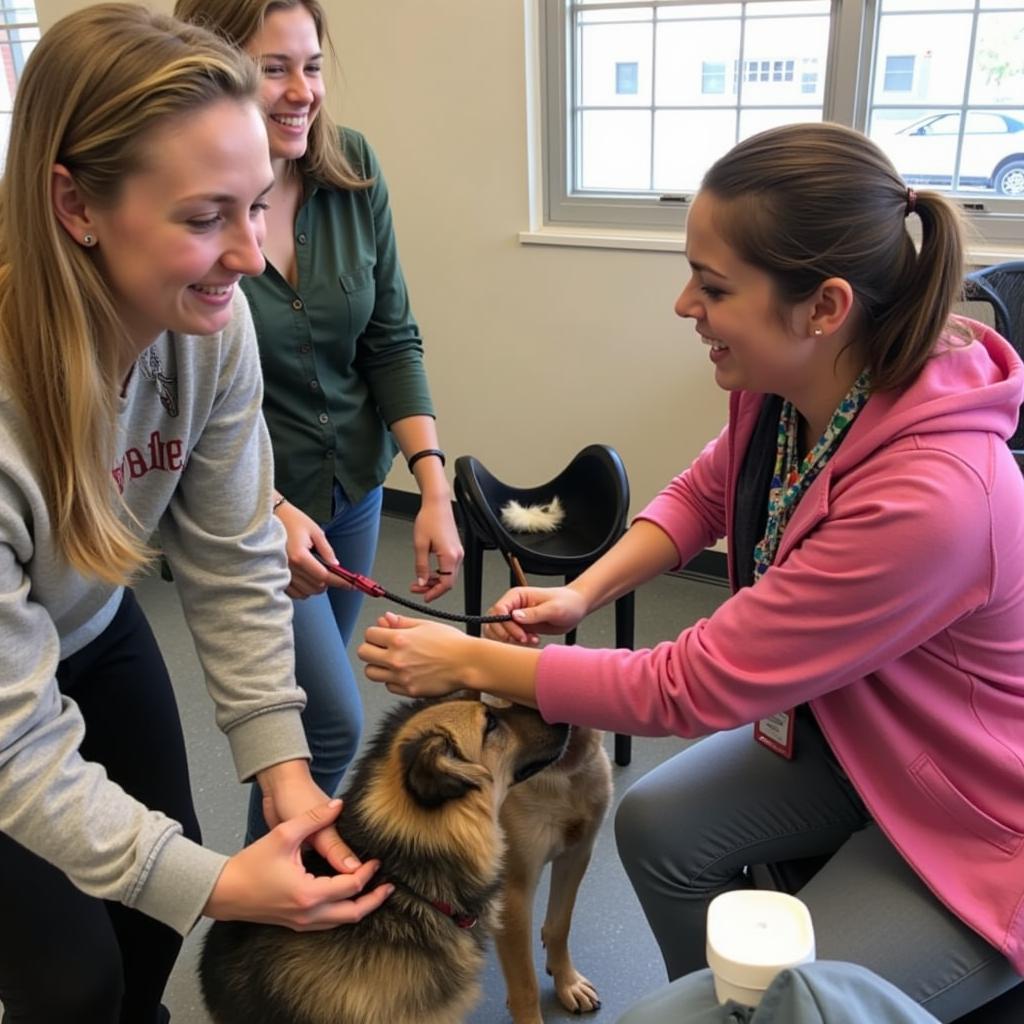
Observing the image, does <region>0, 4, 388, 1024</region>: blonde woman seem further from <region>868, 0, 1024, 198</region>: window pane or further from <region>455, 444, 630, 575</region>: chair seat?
<region>868, 0, 1024, 198</region>: window pane

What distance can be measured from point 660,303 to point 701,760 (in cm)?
198

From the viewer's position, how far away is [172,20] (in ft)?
3.62

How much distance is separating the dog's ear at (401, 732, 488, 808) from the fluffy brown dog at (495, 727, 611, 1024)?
0.30 meters

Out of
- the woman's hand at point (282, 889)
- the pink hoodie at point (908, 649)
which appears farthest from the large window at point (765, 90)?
the woman's hand at point (282, 889)

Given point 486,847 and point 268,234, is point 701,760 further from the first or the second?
point 268,234

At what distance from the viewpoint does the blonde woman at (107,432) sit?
982 mm

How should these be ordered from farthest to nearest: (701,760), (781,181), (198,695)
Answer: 1. (198,695)
2. (701,760)
3. (781,181)

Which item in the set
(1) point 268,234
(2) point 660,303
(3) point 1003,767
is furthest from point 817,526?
(2) point 660,303

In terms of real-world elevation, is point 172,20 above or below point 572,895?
above


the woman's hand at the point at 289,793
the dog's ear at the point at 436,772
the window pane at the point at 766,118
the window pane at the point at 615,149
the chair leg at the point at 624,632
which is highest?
the window pane at the point at 766,118

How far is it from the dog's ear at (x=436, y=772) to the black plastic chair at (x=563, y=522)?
75cm

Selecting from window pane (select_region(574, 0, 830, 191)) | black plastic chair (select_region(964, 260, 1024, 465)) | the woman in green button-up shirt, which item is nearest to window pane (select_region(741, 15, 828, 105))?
window pane (select_region(574, 0, 830, 191))

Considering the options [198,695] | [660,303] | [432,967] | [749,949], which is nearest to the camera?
[749,949]

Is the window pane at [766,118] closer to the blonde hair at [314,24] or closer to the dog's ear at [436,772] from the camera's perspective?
the blonde hair at [314,24]
